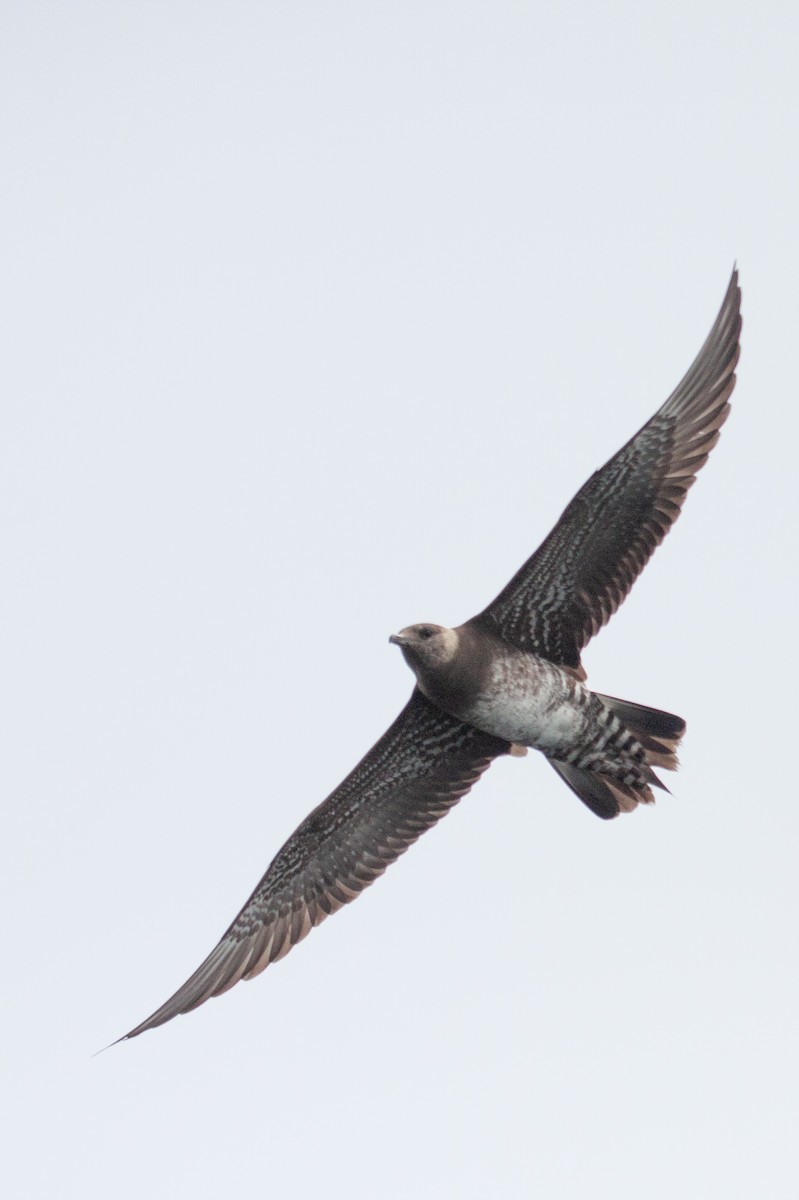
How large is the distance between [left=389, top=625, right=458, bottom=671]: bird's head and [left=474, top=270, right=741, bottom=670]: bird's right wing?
44 cm

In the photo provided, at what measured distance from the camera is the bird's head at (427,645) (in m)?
12.7

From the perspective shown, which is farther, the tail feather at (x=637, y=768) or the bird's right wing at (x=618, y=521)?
the tail feather at (x=637, y=768)

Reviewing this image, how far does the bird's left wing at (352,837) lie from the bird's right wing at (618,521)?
3.68ft

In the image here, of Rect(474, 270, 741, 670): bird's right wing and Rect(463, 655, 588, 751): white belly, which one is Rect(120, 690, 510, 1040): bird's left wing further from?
Rect(474, 270, 741, 670): bird's right wing

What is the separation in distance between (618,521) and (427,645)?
1.66 meters

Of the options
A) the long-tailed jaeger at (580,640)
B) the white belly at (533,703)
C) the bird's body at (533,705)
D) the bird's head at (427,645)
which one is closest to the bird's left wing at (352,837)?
the long-tailed jaeger at (580,640)

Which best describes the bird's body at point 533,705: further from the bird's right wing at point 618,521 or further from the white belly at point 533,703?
the bird's right wing at point 618,521

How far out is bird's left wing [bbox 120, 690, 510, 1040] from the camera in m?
13.6

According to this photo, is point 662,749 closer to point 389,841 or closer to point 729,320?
point 389,841

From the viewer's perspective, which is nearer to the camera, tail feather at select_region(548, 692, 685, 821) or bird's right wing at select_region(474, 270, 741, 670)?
bird's right wing at select_region(474, 270, 741, 670)

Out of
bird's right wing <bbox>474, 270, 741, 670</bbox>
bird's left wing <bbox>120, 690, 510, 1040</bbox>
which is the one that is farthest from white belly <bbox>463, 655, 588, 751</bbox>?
bird's left wing <bbox>120, 690, 510, 1040</bbox>

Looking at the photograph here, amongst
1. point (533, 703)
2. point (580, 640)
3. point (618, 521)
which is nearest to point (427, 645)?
point (533, 703)

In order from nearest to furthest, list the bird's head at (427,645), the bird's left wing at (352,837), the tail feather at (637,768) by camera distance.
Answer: the bird's head at (427,645) < the tail feather at (637,768) < the bird's left wing at (352,837)

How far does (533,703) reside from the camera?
12742mm
